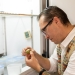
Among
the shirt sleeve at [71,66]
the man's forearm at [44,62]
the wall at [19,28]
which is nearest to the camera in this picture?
the shirt sleeve at [71,66]

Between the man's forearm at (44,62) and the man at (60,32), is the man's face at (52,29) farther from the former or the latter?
the man's forearm at (44,62)

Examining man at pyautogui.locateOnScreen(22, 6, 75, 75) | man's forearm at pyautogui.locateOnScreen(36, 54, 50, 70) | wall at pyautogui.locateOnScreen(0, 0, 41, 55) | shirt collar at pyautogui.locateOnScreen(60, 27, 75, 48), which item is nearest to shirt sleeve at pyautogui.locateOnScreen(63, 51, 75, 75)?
man at pyautogui.locateOnScreen(22, 6, 75, 75)

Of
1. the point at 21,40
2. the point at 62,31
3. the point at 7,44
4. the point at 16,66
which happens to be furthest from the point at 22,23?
the point at 62,31

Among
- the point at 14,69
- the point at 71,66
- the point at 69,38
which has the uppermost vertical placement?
the point at 69,38

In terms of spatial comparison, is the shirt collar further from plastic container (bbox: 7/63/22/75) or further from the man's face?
plastic container (bbox: 7/63/22/75)

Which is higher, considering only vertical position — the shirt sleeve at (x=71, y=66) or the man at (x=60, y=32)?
the man at (x=60, y=32)

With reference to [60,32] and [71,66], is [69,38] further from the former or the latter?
[71,66]

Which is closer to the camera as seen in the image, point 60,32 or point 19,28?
point 60,32

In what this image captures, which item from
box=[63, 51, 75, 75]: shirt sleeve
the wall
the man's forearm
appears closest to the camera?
box=[63, 51, 75, 75]: shirt sleeve

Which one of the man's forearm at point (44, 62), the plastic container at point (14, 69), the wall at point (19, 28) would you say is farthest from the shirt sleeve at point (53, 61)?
the plastic container at point (14, 69)

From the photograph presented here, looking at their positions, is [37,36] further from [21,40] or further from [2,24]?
[2,24]

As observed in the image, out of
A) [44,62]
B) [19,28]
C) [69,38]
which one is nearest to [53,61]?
[44,62]

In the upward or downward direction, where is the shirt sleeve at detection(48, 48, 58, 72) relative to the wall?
downward

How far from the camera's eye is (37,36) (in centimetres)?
133
